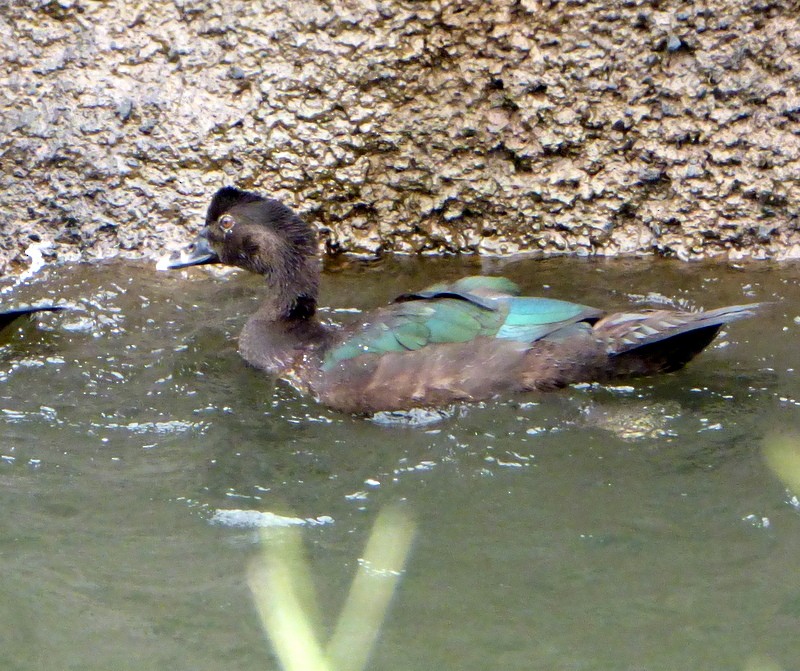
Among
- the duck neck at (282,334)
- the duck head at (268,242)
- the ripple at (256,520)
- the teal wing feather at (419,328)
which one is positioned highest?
the duck head at (268,242)

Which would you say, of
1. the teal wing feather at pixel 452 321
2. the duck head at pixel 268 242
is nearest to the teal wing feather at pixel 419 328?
the teal wing feather at pixel 452 321

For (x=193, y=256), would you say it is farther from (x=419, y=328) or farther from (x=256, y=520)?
(x=256, y=520)

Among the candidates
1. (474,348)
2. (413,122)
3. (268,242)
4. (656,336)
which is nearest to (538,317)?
(474,348)

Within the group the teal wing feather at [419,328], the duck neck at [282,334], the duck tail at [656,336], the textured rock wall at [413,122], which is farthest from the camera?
the textured rock wall at [413,122]

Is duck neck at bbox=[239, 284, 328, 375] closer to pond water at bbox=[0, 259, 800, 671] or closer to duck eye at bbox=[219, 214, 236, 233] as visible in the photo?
pond water at bbox=[0, 259, 800, 671]

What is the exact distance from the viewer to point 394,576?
3771 mm

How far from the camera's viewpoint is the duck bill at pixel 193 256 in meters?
6.11

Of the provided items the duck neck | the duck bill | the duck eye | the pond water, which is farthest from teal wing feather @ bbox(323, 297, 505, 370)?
the duck bill

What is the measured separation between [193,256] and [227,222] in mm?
365

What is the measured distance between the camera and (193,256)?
6156 mm

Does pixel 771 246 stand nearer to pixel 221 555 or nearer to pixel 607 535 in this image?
pixel 607 535

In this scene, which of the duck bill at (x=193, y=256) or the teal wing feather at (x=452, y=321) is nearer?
the teal wing feather at (x=452, y=321)

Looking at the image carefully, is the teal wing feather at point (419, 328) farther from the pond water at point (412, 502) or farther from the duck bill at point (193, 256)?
the duck bill at point (193, 256)

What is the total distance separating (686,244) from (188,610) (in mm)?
4407
